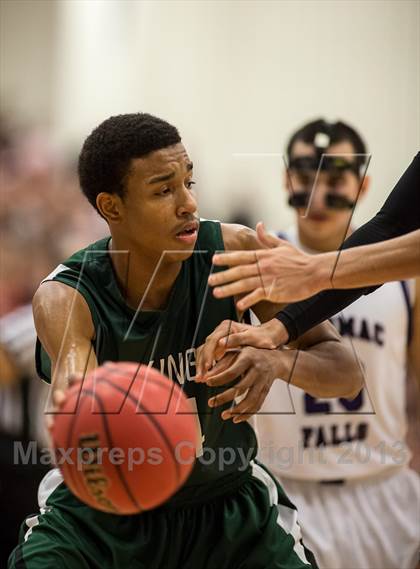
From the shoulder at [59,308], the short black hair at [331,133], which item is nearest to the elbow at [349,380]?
the shoulder at [59,308]

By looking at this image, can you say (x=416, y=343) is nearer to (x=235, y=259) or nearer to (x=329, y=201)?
(x=329, y=201)

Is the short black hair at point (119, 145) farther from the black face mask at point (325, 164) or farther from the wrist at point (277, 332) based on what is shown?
the black face mask at point (325, 164)

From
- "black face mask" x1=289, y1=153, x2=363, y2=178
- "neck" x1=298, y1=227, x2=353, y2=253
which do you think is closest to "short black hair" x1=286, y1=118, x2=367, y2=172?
"black face mask" x1=289, y1=153, x2=363, y2=178

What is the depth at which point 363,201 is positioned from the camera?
191 inches

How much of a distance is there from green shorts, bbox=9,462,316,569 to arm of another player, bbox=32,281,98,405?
50cm

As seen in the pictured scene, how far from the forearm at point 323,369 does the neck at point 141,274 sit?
45cm

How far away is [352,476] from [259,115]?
2.37 m

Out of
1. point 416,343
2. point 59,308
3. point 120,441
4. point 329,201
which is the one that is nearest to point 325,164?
point 329,201

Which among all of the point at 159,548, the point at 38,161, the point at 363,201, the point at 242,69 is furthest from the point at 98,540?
the point at 242,69

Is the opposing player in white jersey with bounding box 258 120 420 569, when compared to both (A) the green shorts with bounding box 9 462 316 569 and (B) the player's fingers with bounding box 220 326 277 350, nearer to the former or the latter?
(A) the green shorts with bounding box 9 462 316 569

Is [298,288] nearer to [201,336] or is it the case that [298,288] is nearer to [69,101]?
[201,336]

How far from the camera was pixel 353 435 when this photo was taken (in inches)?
167

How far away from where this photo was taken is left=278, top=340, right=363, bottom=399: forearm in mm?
2902

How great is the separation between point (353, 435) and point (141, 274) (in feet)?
5.59
